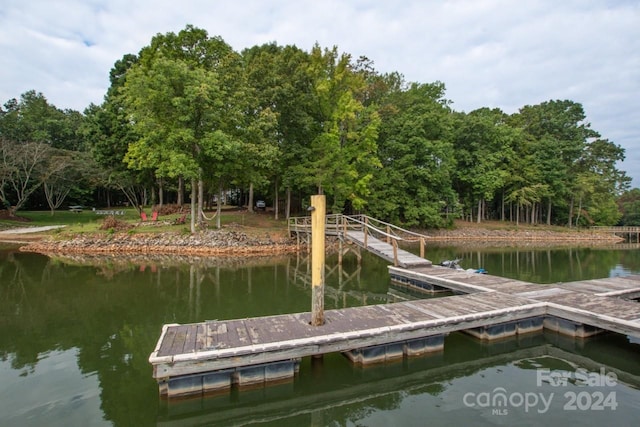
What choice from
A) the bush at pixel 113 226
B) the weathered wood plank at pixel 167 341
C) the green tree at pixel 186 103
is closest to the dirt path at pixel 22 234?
the bush at pixel 113 226

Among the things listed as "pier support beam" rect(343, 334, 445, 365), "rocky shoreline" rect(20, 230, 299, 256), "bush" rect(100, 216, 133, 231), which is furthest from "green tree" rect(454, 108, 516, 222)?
"pier support beam" rect(343, 334, 445, 365)

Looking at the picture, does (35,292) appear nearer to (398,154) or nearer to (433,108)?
(398,154)

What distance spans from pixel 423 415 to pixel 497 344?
3592 millimetres

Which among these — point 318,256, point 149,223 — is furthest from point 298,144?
point 318,256

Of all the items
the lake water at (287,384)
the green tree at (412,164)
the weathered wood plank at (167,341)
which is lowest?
the lake water at (287,384)

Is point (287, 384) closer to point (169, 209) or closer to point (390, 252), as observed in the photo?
point (390, 252)

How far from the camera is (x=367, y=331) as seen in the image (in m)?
6.47

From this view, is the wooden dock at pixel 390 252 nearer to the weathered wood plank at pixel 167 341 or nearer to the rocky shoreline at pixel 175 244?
the rocky shoreline at pixel 175 244

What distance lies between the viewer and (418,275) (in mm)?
12852

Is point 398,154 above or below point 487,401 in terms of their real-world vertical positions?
above

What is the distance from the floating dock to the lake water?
0.26 metres

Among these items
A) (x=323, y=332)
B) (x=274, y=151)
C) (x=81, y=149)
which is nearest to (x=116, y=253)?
(x=274, y=151)

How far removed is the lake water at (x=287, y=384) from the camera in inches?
202

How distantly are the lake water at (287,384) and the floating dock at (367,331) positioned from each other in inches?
10.2
